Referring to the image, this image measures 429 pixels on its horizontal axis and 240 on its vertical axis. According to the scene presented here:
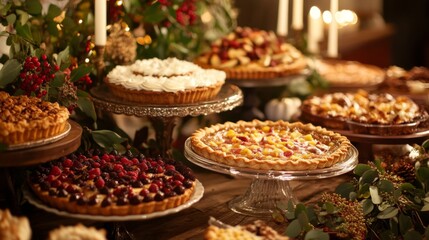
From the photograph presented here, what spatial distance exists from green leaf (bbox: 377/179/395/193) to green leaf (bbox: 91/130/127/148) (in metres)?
0.96

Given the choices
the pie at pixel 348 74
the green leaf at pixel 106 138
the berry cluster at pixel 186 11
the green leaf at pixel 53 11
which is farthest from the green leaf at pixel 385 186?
the pie at pixel 348 74

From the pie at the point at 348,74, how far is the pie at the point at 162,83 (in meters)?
1.36

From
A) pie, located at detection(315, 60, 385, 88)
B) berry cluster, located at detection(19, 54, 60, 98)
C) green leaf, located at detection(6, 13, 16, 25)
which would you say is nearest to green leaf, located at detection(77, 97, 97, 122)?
berry cluster, located at detection(19, 54, 60, 98)

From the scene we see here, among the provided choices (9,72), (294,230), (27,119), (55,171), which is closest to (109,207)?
(55,171)

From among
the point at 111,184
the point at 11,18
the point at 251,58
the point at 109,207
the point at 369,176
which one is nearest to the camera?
the point at 109,207

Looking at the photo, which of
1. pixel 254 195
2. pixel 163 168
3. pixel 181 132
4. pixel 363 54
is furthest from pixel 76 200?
pixel 363 54

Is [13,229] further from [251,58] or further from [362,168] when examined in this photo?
[251,58]

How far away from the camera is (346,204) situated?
225 cm

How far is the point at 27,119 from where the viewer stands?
6.77 feet

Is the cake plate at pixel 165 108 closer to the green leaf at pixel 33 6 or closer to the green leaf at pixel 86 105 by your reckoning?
the green leaf at pixel 86 105

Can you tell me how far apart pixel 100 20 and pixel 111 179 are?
769 millimetres

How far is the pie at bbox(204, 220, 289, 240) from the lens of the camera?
188cm

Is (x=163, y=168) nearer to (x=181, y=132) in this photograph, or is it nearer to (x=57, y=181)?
(x=57, y=181)

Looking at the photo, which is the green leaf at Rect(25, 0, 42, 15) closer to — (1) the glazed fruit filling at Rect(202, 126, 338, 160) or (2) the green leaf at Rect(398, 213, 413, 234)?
(1) the glazed fruit filling at Rect(202, 126, 338, 160)
